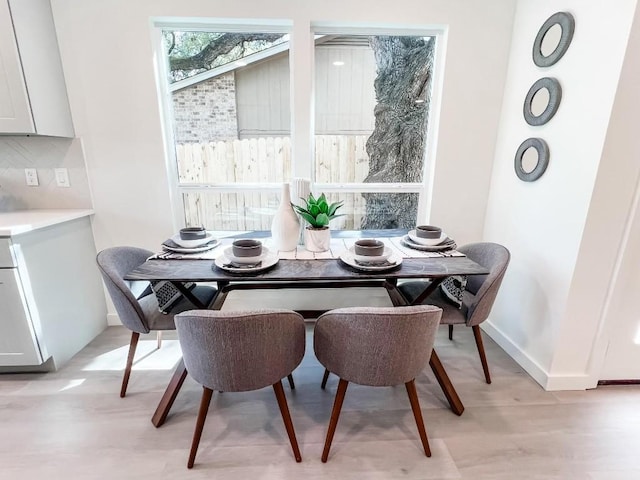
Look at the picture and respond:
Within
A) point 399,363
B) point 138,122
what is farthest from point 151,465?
point 138,122

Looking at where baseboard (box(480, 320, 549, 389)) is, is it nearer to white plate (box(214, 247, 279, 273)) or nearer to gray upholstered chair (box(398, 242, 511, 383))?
gray upholstered chair (box(398, 242, 511, 383))

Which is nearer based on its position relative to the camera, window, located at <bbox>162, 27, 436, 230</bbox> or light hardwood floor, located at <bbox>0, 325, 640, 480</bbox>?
light hardwood floor, located at <bbox>0, 325, 640, 480</bbox>

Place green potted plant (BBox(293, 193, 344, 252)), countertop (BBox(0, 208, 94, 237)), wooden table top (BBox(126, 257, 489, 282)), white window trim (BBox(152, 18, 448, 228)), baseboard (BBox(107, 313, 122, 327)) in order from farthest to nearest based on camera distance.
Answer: baseboard (BBox(107, 313, 122, 327)) → white window trim (BBox(152, 18, 448, 228)) → green potted plant (BBox(293, 193, 344, 252)) → countertop (BBox(0, 208, 94, 237)) → wooden table top (BBox(126, 257, 489, 282))

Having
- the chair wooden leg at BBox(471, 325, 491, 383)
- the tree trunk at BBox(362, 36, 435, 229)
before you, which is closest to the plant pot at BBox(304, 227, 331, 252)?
the tree trunk at BBox(362, 36, 435, 229)

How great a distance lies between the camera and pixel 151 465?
134 cm

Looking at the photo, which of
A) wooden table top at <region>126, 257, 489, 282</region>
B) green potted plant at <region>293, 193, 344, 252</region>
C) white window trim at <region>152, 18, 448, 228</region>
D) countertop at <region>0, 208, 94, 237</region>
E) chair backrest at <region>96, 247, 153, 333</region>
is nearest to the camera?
wooden table top at <region>126, 257, 489, 282</region>

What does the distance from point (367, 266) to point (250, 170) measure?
130cm

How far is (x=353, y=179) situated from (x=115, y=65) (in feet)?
5.66

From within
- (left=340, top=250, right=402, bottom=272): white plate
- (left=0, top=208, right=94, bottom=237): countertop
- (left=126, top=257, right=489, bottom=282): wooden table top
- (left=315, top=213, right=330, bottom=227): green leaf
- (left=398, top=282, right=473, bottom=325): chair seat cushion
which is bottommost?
(left=398, top=282, right=473, bottom=325): chair seat cushion

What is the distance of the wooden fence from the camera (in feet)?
7.59

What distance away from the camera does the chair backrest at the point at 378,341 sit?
1.13m

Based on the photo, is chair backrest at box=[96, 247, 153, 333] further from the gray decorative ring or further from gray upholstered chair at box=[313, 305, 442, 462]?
the gray decorative ring

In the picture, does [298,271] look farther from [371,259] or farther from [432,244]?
[432,244]

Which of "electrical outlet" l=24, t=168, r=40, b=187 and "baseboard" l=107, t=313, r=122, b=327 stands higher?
"electrical outlet" l=24, t=168, r=40, b=187
